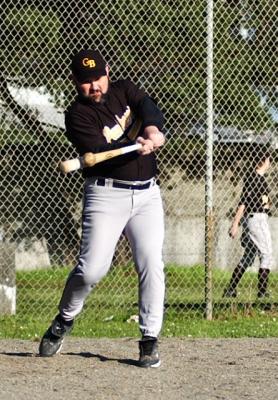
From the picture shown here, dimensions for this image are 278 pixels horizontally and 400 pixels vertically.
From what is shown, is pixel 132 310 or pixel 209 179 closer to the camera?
pixel 209 179

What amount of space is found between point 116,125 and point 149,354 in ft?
4.52

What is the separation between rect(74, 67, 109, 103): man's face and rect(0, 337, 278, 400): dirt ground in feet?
5.25

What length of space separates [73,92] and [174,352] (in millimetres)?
3968

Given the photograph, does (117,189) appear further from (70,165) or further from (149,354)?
(149,354)

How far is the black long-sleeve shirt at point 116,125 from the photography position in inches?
254

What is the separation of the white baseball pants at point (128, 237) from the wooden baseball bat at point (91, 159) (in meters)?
0.31

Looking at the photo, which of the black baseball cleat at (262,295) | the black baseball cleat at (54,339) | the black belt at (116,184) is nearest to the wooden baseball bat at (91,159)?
the black belt at (116,184)

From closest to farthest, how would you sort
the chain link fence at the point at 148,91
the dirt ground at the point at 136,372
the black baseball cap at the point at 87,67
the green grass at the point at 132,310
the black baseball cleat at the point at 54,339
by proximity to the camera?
the dirt ground at the point at 136,372 → the black baseball cap at the point at 87,67 → the black baseball cleat at the point at 54,339 → the green grass at the point at 132,310 → the chain link fence at the point at 148,91

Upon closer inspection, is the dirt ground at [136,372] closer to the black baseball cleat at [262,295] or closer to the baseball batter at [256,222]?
the black baseball cleat at [262,295]

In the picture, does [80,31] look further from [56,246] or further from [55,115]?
[56,246]

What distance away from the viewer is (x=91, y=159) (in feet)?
20.3

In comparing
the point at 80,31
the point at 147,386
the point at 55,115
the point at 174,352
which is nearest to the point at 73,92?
the point at 80,31

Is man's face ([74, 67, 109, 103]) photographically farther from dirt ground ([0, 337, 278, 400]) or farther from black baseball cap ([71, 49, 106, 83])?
dirt ground ([0, 337, 278, 400])

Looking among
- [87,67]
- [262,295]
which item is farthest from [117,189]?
[262,295]
